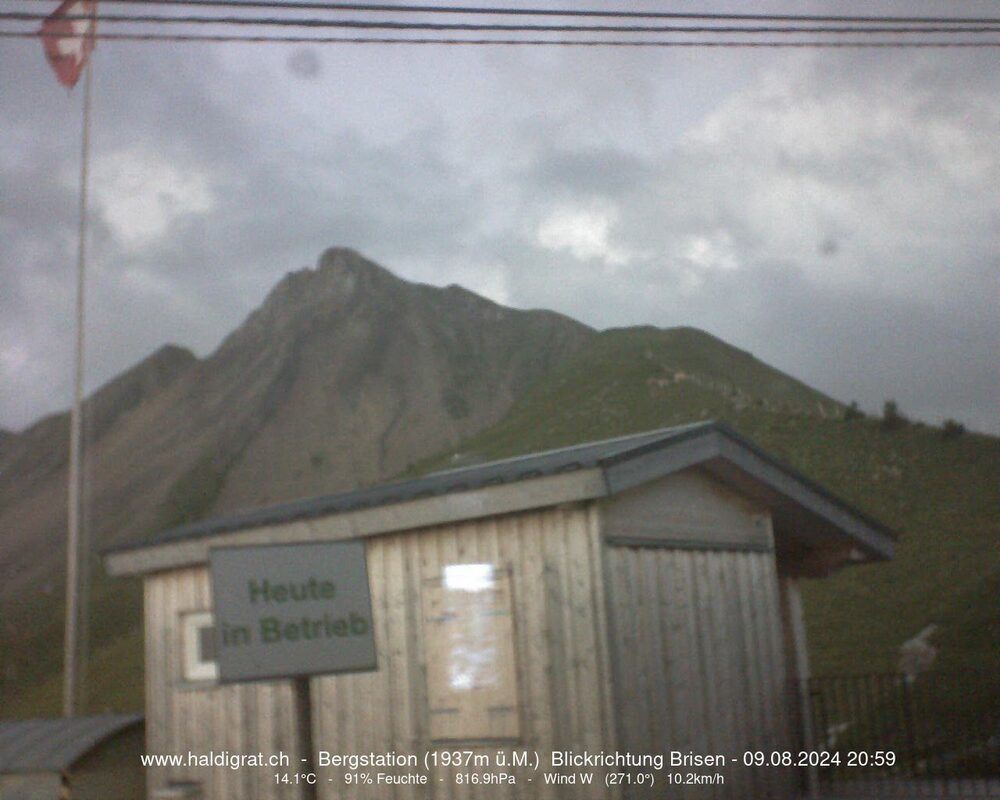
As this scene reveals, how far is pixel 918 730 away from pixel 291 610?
13003mm

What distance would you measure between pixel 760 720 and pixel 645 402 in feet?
127

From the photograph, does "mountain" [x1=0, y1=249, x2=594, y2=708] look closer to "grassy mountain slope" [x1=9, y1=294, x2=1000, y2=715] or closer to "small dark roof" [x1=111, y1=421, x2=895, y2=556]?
"grassy mountain slope" [x1=9, y1=294, x2=1000, y2=715]

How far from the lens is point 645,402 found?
49.6 meters

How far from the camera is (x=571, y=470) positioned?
900 cm

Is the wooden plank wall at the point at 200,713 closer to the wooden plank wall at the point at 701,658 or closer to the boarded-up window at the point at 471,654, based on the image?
the boarded-up window at the point at 471,654

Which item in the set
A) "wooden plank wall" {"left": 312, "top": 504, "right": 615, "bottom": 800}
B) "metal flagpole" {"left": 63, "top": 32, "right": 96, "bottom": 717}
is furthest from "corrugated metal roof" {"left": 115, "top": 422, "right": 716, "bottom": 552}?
"metal flagpole" {"left": 63, "top": 32, "right": 96, "bottom": 717}

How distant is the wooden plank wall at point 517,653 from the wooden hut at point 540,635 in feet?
0.05

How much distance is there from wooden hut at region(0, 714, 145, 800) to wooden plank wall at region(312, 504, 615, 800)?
2.25 meters

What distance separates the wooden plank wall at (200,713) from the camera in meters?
11.1

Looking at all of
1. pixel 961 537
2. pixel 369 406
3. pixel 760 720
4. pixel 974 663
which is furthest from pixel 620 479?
pixel 369 406

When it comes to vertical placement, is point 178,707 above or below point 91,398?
below

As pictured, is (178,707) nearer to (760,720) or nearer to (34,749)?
(34,749)

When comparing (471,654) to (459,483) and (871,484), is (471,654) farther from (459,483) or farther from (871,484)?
(871,484)

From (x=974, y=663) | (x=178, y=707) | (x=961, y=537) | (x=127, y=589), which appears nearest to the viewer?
(x=178, y=707)
